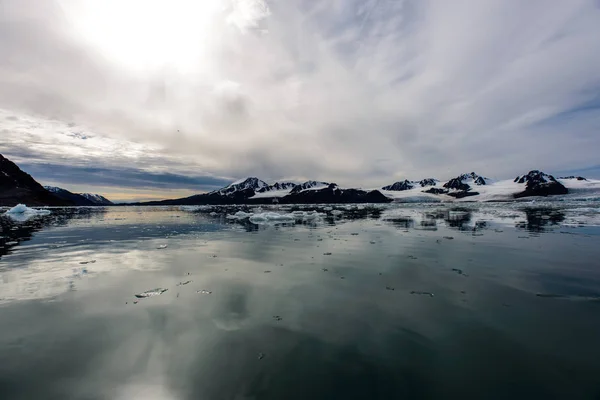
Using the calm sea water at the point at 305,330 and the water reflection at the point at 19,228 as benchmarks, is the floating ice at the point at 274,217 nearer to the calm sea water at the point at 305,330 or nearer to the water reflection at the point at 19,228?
the water reflection at the point at 19,228

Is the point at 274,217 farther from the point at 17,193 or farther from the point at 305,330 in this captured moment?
the point at 17,193

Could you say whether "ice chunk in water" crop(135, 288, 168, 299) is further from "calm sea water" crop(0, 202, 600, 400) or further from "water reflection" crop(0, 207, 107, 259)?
"water reflection" crop(0, 207, 107, 259)

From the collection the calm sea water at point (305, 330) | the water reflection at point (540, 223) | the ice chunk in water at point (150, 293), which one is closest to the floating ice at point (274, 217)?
the water reflection at point (540, 223)

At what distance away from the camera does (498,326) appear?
20.2 feet

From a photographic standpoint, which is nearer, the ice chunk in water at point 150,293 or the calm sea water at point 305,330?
the calm sea water at point 305,330

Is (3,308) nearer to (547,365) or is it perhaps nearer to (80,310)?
(80,310)

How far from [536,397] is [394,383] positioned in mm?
1895

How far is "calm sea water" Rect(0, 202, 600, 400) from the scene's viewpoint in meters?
4.40

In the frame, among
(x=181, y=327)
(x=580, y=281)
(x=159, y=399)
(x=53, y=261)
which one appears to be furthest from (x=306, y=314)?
(x=53, y=261)

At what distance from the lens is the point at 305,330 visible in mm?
6211

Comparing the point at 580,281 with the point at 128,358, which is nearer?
the point at 128,358

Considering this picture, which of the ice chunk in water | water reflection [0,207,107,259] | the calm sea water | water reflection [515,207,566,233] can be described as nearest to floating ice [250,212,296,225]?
water reflection [0,207,107,259]

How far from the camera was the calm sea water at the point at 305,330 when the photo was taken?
4.40 m

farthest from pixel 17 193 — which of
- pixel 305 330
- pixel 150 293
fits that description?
pixel 305 330
